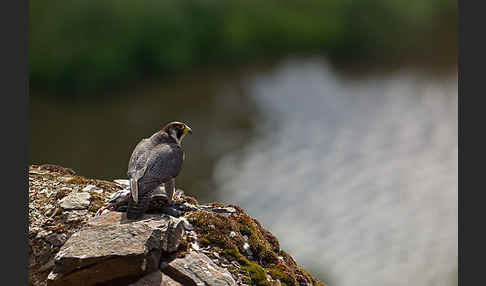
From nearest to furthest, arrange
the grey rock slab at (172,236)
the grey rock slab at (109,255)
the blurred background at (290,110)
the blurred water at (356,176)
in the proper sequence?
the grey rock slab at (109,255), the grey rock slab at (172,236), the blurred water at (356,176), the blurred background at (290,110)

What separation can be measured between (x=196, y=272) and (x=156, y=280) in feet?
1.38

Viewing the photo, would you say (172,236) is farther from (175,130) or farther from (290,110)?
(290,110)

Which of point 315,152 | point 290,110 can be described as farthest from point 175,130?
point 290,110

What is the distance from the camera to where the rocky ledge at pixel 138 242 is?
18.0 feet

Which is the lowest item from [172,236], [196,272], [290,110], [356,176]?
[196,272]

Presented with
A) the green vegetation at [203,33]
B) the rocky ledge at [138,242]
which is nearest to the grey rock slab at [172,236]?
the rocky ledge at [138,242]

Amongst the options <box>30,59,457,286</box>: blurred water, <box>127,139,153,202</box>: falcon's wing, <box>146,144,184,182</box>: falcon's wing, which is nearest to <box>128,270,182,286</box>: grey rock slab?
<box>127,139,153,202</box>: falcon's wing

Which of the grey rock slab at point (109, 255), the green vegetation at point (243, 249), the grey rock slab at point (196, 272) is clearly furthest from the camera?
the green vegetation at point (243, 249)

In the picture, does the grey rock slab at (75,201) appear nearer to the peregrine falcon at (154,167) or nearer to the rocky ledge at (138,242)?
the rocky ledge at (138,242)

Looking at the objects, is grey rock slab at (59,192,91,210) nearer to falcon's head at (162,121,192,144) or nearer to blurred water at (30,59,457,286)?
falcon's head at (162,121,192,144)

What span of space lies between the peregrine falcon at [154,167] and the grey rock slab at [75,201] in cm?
78

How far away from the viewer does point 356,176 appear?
1794 centimetres

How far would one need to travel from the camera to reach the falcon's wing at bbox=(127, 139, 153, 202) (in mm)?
5980

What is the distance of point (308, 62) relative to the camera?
28188 mm
